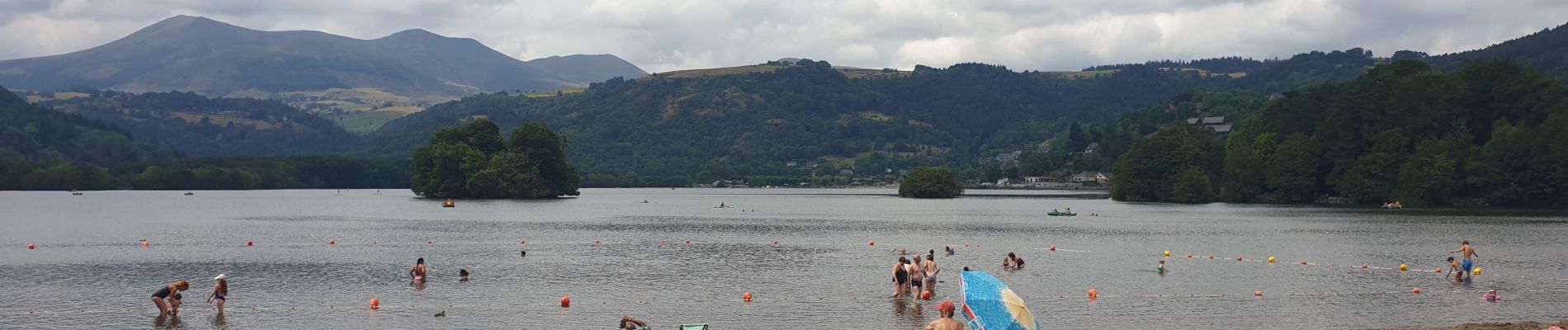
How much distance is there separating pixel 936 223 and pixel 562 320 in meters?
72.4

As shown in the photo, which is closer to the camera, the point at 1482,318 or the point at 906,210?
the point at 1482,318

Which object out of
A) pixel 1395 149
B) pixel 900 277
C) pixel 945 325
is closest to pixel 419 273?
pixel 900 277

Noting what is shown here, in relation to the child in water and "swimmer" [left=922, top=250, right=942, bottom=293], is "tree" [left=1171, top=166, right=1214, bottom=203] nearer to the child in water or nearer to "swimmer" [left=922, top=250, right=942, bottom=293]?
"swimmer" [left=922, top=250, right=942, bottom=293]

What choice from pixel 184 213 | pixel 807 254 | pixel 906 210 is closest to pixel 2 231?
pixel 184 213

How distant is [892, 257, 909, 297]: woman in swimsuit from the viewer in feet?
148

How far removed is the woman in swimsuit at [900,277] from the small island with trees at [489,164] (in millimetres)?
134126

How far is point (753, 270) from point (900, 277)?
13560 millimetres

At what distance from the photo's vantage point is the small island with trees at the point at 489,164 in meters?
175

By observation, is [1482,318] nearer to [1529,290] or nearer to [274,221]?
[1529,290]

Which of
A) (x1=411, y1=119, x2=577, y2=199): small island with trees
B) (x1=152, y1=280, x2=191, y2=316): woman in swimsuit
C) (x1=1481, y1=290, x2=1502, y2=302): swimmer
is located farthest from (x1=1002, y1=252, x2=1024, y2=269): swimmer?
(x1=411, y1=119, x2=577, y2=199): small island with trees

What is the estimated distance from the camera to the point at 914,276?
4441 cm

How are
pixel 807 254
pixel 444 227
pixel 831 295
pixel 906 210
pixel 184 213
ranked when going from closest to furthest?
pixel 831 295
pixel 807 254
pixel 444 227
pixel 184 213
pixel 906 210

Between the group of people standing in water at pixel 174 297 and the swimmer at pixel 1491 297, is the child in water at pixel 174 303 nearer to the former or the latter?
the group of people standing in water at pixel 174 297

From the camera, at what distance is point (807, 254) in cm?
6806
